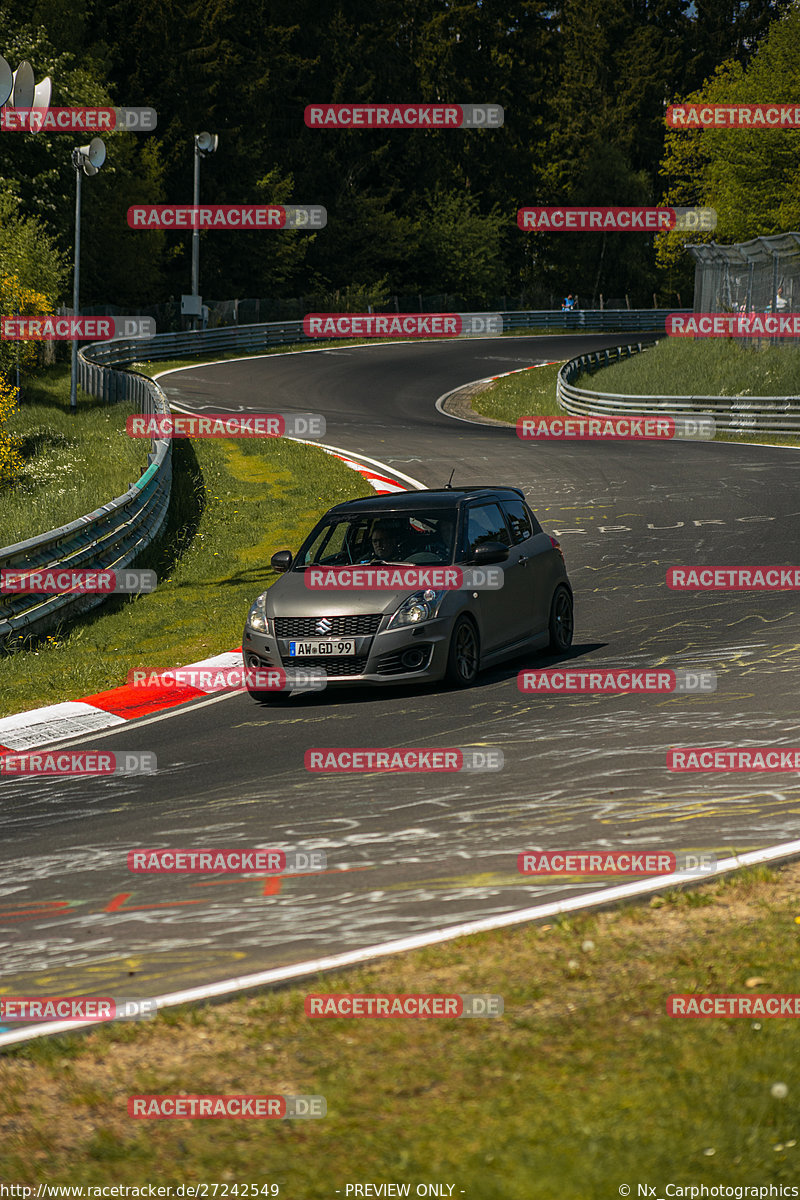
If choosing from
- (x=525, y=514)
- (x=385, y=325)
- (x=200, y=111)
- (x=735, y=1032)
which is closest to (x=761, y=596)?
(x=525, y=514)

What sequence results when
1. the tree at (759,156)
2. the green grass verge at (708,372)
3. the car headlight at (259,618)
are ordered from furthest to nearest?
1. the tree at (759,156)
2. the green grass verge at (708,372)
3. the car headlight at (259,618)

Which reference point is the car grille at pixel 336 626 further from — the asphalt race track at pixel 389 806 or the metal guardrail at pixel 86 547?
the metal guardrail at pixel 86 547

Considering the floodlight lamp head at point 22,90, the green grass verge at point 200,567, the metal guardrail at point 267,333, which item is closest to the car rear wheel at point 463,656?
the green grass verge at point 200,567

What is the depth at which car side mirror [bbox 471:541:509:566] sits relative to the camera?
1202cm

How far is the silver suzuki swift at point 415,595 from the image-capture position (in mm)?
11477

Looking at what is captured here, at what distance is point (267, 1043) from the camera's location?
4746 mm

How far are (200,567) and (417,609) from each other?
8.40 metres

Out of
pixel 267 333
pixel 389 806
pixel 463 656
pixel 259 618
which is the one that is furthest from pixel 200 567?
pixel 267 333

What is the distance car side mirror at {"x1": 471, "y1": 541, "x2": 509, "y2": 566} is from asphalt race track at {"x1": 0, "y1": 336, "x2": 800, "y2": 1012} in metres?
1.06

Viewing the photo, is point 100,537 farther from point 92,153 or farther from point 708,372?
point 708,372

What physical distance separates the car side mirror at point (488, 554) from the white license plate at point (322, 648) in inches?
56.1

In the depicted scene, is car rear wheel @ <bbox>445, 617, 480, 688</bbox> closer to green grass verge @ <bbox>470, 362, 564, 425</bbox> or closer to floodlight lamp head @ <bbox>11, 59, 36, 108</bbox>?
floodlight lamp head @ <bbox>11, 59, 36, 108</bbox>

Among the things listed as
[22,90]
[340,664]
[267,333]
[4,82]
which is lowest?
[340,664]

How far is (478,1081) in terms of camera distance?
14.4 feet
